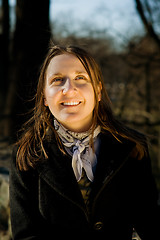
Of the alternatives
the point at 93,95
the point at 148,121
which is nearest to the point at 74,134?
the point at 93,95

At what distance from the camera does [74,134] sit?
1635 mm

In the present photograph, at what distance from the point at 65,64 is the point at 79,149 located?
0.56 meters

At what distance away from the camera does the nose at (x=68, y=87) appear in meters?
1.50

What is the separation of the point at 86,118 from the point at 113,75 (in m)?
7.59

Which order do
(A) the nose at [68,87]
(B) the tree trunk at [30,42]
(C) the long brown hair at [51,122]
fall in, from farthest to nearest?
(B) the tree trunk at [30,42]
(C) the long brown hair at [51,122]
(A) the nose at [68,87]

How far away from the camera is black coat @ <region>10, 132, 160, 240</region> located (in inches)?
60.8

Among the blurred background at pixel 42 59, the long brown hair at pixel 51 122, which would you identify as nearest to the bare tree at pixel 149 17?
the blurred background at pixel 42 59

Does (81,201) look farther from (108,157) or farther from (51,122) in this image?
(51,122)

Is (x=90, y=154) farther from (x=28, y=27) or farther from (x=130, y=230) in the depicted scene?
(x=28, y=27)

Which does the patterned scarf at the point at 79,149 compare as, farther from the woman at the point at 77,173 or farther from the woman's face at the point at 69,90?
the woman's face at the point at 69,90

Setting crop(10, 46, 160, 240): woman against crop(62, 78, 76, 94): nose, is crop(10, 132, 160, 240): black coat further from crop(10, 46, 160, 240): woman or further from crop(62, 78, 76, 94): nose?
crop(62, 78, 76, 94): nose

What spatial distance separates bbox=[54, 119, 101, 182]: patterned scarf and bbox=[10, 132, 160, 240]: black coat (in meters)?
0.04

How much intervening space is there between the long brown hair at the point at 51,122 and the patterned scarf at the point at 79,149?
6 cm

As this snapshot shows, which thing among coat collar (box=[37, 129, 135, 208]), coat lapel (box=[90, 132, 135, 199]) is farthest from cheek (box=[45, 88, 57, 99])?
coat lapel (box=[90, 132, 135, 199])
